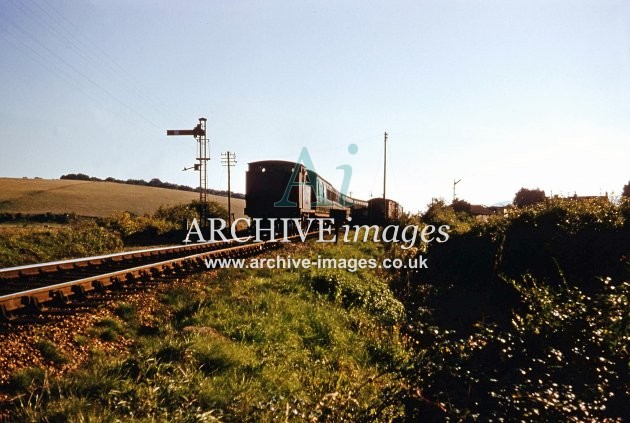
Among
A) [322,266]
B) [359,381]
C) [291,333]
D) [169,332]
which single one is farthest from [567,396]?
[322,266]

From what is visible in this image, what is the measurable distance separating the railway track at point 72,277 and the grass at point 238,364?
1002 mm

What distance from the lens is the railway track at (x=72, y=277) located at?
5.37 meters

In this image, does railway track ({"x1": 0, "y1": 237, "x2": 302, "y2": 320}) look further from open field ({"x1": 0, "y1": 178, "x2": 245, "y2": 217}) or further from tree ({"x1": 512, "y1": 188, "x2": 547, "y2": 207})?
tree ({"x1": 512, "y1": 188, "x2": 547, "y2": 207})

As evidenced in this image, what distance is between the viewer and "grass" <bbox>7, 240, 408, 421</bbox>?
3.39 m

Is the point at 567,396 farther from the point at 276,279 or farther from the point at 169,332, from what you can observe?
the point at 276,279

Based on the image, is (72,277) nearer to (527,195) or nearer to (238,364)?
(238,364)

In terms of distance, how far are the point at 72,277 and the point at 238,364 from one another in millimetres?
4781

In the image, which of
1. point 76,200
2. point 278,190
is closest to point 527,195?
point 278,190

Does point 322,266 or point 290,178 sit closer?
point 322,266

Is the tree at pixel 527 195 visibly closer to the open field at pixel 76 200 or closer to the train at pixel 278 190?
the open field at pixel 76 200

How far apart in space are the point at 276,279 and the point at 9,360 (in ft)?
19.7

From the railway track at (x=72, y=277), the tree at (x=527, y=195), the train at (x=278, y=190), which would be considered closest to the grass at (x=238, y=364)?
the railway track at (x=72, y=277)

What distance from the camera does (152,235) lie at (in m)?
24.7

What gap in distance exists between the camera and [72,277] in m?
7.24
